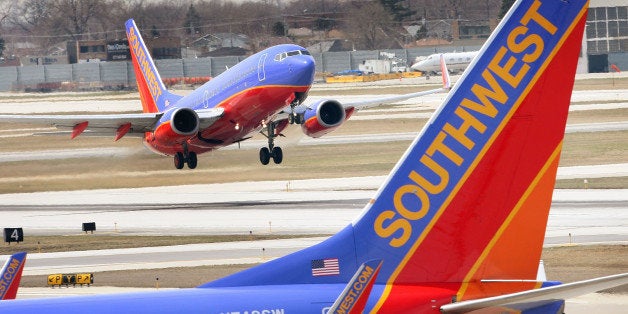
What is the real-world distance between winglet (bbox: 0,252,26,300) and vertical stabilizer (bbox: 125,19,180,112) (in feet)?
166

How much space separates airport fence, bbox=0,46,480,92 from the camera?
157625 mm

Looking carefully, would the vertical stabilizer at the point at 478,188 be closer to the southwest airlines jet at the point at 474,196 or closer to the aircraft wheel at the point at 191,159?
the southwest airlines jet at the point at 474,196

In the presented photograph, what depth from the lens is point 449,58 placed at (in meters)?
160

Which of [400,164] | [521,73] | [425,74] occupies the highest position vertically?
[521,73]

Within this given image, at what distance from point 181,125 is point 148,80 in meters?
9.94

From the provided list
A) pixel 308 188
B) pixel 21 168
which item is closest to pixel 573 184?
pixel 308 188

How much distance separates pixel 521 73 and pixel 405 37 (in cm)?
16353

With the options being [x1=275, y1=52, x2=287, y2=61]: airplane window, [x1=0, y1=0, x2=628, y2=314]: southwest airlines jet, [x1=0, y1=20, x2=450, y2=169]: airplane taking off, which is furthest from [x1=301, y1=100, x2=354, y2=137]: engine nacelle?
[x1=0, y1=0, x2=628, y2=314]: southwest airlines jet

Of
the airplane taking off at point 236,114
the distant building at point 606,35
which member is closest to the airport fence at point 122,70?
the distant building at point 606,35

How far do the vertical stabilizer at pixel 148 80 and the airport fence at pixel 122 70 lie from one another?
82.1 metres

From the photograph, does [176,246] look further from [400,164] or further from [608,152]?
[608,152]

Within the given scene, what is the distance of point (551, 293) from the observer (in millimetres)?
11438

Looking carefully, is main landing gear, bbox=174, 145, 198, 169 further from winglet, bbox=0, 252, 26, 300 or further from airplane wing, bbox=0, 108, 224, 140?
winglet, bbox=0, 252, 26, 300

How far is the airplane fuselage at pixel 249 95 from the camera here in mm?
54562
